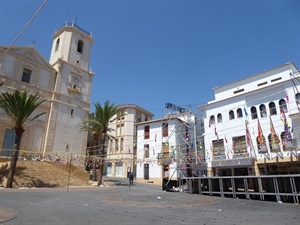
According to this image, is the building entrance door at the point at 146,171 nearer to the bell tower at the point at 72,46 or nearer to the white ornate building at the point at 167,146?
the white ornate building at the point at 167,146

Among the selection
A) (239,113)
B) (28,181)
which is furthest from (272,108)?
(28,181)

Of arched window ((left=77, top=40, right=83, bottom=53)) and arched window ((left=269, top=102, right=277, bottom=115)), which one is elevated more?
arched window ((left=77, top=40, right=83, bottom=53))

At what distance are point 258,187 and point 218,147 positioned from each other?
9.70 meters

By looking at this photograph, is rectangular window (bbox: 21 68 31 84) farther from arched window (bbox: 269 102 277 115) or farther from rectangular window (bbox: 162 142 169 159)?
arched window (bbox: 269 102 277 115)

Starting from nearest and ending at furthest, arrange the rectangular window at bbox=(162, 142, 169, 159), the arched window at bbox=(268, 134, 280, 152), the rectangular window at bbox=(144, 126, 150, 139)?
the arched window at bbox=(268, 134, 280, 152) < the rectangular window at bbox=(162, 142, 169, 159) < the rectangular window at bbox=(144, 126, 150, 139)

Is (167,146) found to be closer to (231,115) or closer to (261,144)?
(231,115)

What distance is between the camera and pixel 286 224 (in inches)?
300

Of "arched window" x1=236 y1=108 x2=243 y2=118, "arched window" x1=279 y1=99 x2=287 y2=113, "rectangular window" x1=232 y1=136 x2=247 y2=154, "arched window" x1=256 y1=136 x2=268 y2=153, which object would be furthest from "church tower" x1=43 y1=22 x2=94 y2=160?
"arched window" x1=279 y1=99 x2=287 y2=113

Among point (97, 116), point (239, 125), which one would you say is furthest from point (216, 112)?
point (97, 116)

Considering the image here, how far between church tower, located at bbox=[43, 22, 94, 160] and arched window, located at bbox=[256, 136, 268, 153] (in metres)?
25.2

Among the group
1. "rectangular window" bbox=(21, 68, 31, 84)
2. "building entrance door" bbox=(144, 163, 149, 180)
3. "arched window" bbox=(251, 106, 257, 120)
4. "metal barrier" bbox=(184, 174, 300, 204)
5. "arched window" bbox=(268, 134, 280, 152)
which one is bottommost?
"metal barrier" bbox=(184, 174, 300, 204)

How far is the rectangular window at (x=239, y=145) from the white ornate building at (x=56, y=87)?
22656mm

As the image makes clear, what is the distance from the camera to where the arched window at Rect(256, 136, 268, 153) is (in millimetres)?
23859

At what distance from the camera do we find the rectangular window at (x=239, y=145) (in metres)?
26.0
